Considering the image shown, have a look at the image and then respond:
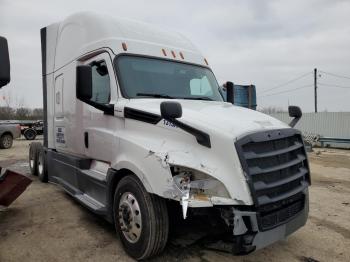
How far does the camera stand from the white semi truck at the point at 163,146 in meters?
3.60

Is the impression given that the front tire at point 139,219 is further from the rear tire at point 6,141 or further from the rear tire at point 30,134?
the rear tire at point 30,134

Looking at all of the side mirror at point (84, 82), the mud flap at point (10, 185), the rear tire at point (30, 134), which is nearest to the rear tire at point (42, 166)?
the mud flap at point (10, 185)

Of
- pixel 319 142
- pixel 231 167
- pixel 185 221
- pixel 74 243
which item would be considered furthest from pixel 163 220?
pixel 319 142

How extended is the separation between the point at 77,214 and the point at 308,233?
368 centimetres

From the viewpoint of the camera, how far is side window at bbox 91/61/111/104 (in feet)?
16.9

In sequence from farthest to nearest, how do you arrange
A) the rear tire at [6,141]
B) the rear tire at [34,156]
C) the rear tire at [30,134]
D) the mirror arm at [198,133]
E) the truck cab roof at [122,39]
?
the rear tire at [30,134] → the rear tire at [6,141] → the rear tire at [34,156] → the truck cab roof at [122,39] → the mirror arm at [198,133]

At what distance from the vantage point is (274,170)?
386 cm

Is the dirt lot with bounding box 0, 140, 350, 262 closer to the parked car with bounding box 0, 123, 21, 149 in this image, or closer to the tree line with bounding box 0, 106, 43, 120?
the parked car with bounding box 0, 123, 21, 149

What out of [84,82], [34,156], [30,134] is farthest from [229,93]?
[30,134]

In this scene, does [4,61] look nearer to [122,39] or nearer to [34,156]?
[122,39]

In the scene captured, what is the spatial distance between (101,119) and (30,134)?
23401mm

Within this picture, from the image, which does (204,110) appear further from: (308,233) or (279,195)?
(308,233)

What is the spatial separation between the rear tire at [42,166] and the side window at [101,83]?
143 inches

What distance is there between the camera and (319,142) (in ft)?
82.2
